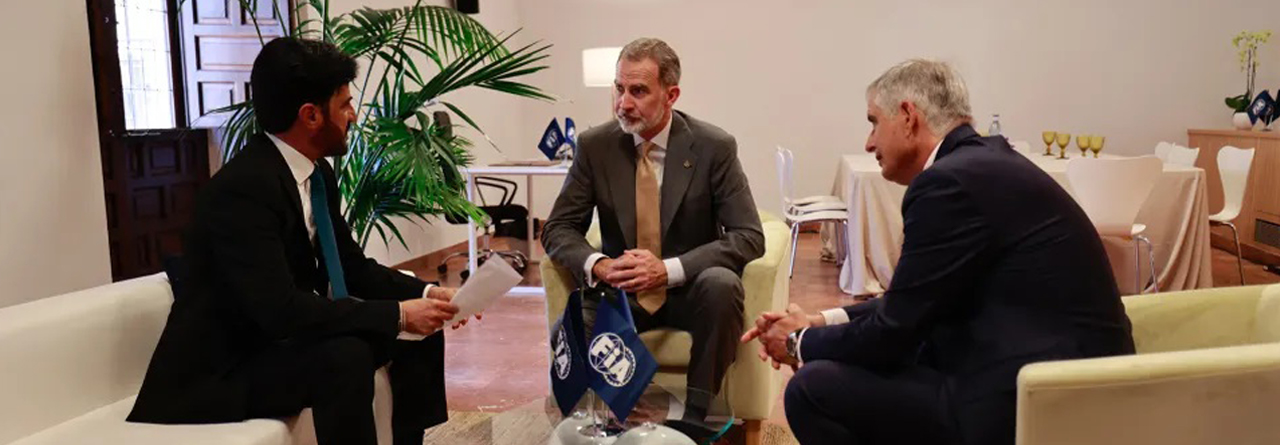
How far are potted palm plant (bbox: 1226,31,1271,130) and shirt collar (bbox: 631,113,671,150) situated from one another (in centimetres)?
581

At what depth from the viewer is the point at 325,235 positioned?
7.12 ft

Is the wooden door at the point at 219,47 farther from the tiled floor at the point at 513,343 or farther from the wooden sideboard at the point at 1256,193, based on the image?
the wooden sideboard at the point at 1256,193

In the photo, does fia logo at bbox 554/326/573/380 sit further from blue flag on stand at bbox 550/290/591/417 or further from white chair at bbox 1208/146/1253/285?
white chair at bbox 1208/146/1253/285

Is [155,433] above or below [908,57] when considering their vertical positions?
below

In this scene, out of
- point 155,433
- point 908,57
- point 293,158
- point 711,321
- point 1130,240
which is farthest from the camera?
point 908,57

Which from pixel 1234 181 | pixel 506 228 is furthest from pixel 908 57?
pixel 506 228

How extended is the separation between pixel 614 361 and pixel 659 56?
47.0 inches

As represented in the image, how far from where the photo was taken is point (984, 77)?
7.77 meters

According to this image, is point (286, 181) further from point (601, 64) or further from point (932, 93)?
point (601, 64)

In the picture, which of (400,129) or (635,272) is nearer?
(635,272)

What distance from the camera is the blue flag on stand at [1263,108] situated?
6727mm

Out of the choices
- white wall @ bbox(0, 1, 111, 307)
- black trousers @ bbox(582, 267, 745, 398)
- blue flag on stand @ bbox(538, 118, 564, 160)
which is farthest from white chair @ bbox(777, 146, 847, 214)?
white wall @ bbox(0, 1, 111, 307)

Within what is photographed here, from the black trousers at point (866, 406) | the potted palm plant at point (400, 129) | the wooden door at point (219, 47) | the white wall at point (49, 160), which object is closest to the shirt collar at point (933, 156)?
the black trousers at point (866, 406)

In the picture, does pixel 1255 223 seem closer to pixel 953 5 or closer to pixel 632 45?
pixel 953 5
